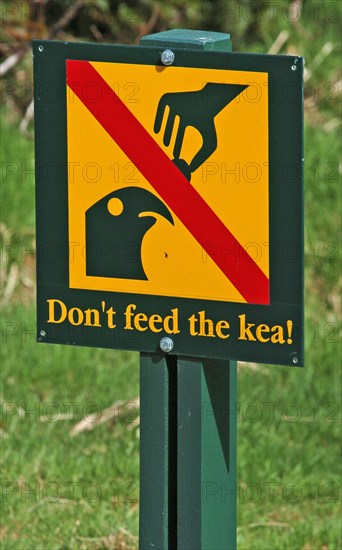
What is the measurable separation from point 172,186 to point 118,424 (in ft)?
7.29

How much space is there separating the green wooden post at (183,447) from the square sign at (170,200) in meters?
0.08

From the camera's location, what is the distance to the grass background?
4.11 meters

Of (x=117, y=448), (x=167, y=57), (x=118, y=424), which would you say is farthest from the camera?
(x=118, y=424)

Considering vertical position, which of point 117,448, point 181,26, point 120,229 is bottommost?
point 117,448

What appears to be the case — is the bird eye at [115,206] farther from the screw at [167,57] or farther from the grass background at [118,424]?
the grass background at [118,424]

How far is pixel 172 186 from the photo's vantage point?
2.75 metres

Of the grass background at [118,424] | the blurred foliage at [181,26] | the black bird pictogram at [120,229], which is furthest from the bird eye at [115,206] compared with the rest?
the blurred foliage at [181,26]

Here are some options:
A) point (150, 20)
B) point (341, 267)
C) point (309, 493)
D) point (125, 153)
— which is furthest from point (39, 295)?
point (150, 20)

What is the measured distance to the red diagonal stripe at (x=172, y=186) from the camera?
2.73m

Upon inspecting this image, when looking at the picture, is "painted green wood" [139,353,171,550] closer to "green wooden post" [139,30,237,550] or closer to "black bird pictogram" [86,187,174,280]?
"green wooden post" [139,30,237,550]

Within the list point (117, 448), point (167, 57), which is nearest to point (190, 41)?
point (167, 57)

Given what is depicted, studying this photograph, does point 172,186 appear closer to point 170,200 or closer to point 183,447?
point 170,200

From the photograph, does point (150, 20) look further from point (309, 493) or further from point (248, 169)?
point (248, 169)

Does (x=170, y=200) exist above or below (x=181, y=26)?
below
